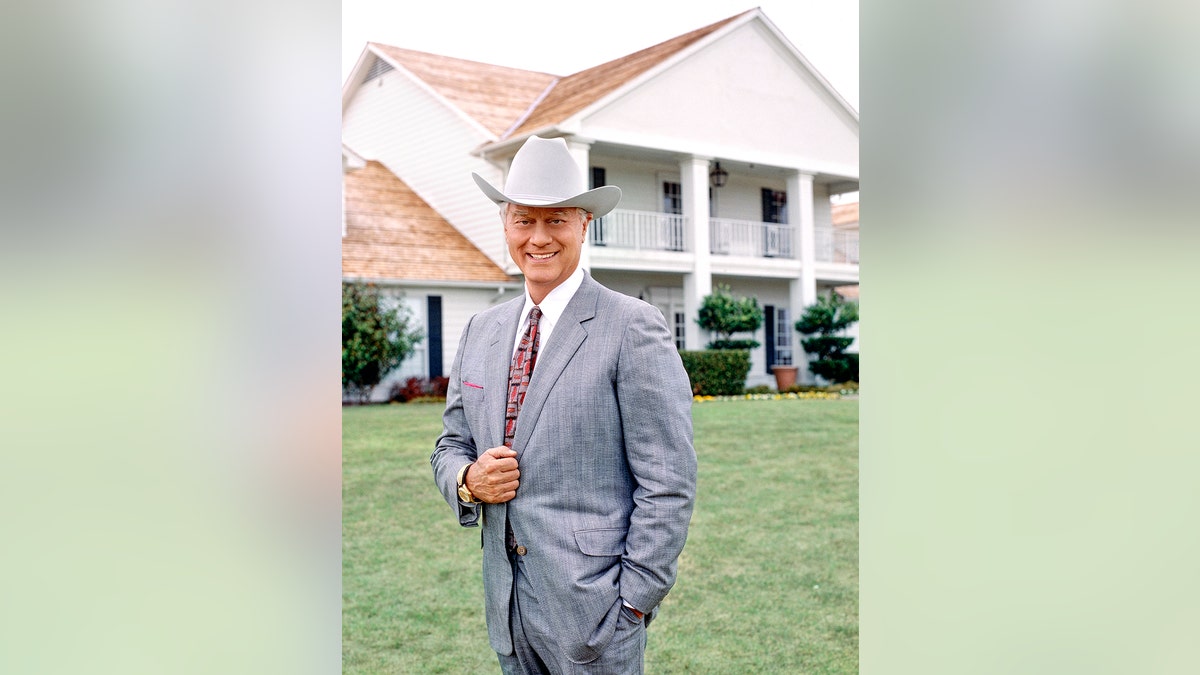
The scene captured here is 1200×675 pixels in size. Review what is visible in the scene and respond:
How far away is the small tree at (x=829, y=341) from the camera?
20.5m

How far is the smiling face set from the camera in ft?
7.57

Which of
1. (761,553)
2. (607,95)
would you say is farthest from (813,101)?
(761,553)

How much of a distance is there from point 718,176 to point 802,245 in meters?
2.65

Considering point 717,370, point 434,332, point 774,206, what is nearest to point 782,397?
point 717,370

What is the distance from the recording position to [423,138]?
67.0 feet

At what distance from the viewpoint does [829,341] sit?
67.5 ft

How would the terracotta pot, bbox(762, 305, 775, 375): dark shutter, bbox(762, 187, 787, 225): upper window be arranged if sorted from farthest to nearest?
bbox(762, 187, 787, 225): upper window < bbox(762, 305, 775, 375): dark shutter < the terracotta pot

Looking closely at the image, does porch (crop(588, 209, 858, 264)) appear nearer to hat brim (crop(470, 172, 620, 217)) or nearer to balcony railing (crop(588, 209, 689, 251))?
balcony railing (crop(588, 209, 689, 251))

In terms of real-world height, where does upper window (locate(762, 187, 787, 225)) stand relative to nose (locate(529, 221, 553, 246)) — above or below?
above

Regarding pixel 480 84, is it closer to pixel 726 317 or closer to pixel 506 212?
pixel 726 317

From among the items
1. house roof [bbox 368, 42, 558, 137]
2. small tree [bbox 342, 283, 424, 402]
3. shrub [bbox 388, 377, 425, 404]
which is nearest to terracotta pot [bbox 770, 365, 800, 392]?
house roof [bbox 368, 42, 558, 137]

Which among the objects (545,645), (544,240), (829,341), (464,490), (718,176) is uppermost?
(718,176)
